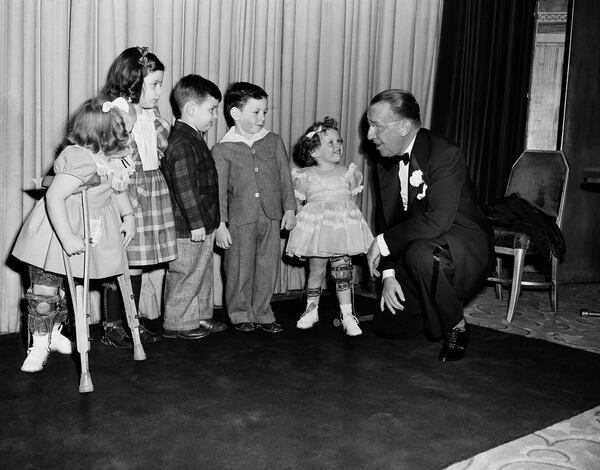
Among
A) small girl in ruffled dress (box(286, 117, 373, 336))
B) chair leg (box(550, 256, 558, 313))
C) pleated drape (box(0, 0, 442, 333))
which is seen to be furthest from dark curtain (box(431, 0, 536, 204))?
small girl in ruffled dress (box(286, 117, 373, 336))

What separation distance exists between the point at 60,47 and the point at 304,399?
6.72 ft

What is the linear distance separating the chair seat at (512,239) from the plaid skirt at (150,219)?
1995 mm

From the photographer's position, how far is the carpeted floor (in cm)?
203

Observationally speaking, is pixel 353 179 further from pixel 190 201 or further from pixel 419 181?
pixel 190 201

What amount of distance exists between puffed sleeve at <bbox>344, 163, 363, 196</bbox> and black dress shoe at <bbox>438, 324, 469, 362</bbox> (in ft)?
3.30

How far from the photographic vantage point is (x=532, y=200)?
4.41 metres

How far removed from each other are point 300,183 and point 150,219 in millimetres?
952

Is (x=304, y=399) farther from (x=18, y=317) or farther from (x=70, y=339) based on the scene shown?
(x=18, y=317)

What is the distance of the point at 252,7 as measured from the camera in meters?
3.84

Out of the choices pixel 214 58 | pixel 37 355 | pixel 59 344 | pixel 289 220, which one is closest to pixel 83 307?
pixel 37 355

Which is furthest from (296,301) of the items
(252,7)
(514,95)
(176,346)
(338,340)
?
(514,95)

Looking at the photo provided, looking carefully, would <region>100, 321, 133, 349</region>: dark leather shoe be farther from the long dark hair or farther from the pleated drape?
the long dark hair

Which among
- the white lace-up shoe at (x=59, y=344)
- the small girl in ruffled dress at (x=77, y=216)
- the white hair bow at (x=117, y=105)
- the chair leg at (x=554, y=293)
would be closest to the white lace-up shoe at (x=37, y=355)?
the small girl in ruffled dress at (x=77, y=216)

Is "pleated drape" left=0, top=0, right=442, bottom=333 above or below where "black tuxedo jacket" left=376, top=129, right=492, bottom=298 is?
above
